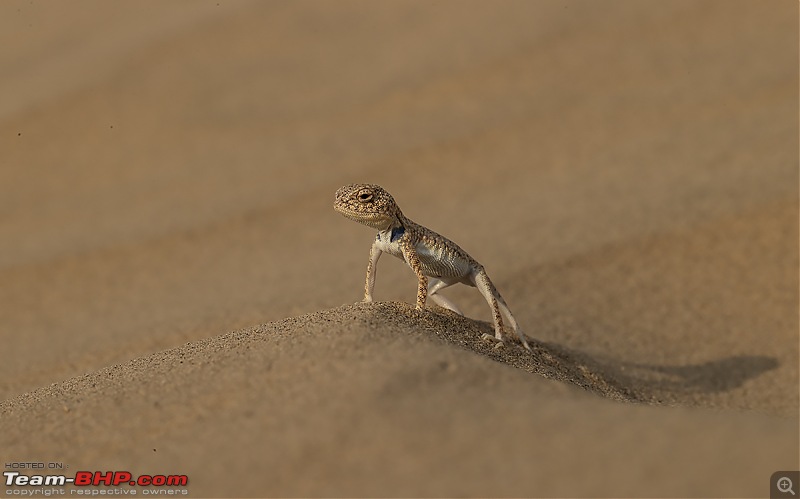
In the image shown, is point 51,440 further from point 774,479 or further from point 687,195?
point 687,195

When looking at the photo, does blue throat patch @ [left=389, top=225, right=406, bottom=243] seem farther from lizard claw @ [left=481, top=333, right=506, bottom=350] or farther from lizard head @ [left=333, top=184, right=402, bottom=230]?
lizard claw @ [left=481, top=333, right=506, bottom=350]

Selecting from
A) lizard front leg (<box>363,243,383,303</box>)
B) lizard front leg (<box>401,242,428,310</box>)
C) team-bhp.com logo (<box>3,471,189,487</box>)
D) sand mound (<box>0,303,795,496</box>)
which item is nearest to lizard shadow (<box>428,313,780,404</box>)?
lizard front leg (<box>401,242,428,310</box>)

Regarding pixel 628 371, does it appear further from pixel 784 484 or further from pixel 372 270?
pixel 784 484

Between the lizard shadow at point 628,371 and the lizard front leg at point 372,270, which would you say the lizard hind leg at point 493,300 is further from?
the lizard front leg at point 372,270

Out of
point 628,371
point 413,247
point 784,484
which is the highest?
point 413,247

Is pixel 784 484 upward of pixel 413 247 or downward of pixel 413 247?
downward

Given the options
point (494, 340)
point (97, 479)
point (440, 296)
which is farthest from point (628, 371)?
point (97, 479)

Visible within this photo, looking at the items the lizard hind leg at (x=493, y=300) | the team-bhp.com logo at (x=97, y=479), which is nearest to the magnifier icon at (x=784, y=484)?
the team-bhp.com logo at (x=97, y=479)
